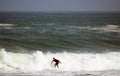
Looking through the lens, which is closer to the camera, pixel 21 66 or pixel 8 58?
pixel 21 66

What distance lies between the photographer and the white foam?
12305 millimetres

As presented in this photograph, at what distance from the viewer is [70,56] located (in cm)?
1414

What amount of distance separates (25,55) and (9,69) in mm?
2005

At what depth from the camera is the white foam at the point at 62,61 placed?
40.4 ft

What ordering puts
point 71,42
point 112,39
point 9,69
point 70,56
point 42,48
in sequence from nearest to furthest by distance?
point 9,69
point 70,56
point 42,48
point 71,42
point 112,39

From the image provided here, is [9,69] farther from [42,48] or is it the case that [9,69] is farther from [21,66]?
[42,48]

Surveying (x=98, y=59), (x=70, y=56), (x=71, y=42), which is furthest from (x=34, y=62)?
(x=71, y=42)

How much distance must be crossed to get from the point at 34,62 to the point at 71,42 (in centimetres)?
689

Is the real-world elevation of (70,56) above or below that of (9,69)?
above

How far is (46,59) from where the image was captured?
13508 millimetres

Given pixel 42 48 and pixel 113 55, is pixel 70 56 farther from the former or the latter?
pixel 42 48

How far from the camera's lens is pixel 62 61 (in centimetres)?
1347

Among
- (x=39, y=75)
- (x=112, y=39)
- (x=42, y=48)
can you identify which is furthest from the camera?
(x=112, y=39)

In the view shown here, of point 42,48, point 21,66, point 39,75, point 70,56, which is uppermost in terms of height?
point 42,48
